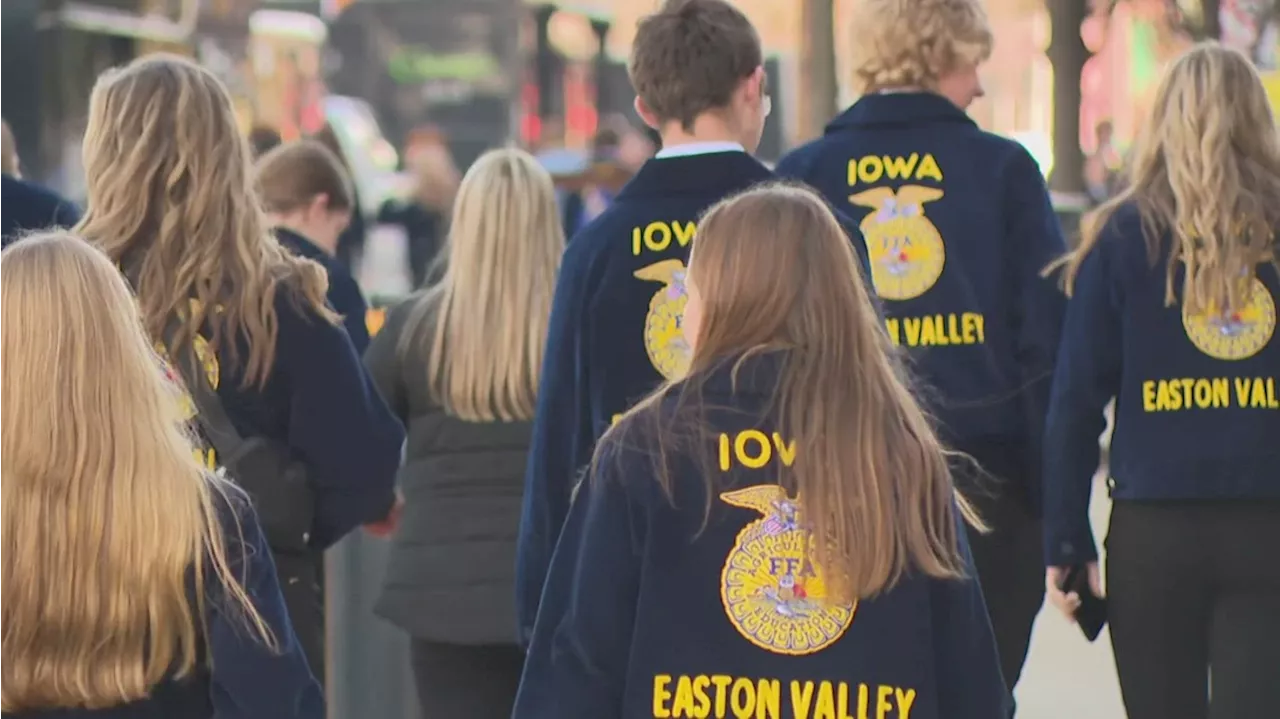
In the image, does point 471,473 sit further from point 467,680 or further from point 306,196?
point 306,196

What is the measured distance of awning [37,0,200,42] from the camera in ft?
37.0

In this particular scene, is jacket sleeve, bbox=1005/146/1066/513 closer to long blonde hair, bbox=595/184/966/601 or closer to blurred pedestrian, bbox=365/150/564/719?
blurred pedestrian, bbox=365/150/564/719

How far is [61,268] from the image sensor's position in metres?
3.22

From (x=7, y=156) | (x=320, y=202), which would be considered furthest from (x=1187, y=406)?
(x=7, y=156)

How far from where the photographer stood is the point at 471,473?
5.62m

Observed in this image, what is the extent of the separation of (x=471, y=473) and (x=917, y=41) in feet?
4.89

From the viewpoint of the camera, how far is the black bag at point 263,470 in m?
4.50

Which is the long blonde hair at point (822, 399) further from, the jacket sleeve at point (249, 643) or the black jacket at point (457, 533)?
the black jacket at point (457, 533)

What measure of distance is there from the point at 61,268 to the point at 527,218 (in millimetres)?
2605

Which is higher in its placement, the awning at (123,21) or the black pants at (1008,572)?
the awning at (123,21)

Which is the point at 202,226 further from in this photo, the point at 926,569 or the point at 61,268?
the point at 926,569

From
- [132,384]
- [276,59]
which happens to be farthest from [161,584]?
[276,59]

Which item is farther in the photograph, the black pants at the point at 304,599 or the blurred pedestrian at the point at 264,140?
the blurred pedestrian at the point at 264,140

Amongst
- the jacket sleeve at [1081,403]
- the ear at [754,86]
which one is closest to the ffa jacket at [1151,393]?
the jacket sleeve at [1081,403]
